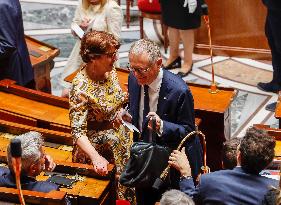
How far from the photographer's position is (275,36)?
6.55 meters

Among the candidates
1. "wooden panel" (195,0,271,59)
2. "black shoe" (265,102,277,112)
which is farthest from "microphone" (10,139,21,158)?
"wooden panel" (195,0,271,59)

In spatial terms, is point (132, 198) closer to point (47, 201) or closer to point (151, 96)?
point (151, 96)

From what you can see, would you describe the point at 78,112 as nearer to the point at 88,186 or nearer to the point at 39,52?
the point at 88,186

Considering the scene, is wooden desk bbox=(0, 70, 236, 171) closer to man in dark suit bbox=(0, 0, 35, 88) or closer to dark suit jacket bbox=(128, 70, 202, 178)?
man in dark suit bbox=(0, 0, 35, 88)

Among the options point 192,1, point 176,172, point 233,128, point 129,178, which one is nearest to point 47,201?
point 129,178

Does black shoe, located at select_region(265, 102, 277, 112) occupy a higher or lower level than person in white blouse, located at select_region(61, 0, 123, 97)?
lower

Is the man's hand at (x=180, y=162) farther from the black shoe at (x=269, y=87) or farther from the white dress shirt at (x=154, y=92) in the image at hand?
the black shoe at (x=269, y=87)

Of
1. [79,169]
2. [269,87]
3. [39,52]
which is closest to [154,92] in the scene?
[79,169]

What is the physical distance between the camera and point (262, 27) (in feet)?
24.8

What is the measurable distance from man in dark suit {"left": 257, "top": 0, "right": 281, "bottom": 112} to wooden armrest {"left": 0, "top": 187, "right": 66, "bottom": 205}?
3.84 metres

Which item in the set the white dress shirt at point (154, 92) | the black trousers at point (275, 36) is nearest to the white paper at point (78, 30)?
the white dress shirt at point (154, 92)

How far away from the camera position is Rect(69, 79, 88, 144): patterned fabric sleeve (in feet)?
11.8

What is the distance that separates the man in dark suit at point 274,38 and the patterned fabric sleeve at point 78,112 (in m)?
3.25

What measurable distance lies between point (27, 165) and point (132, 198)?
1128mm
